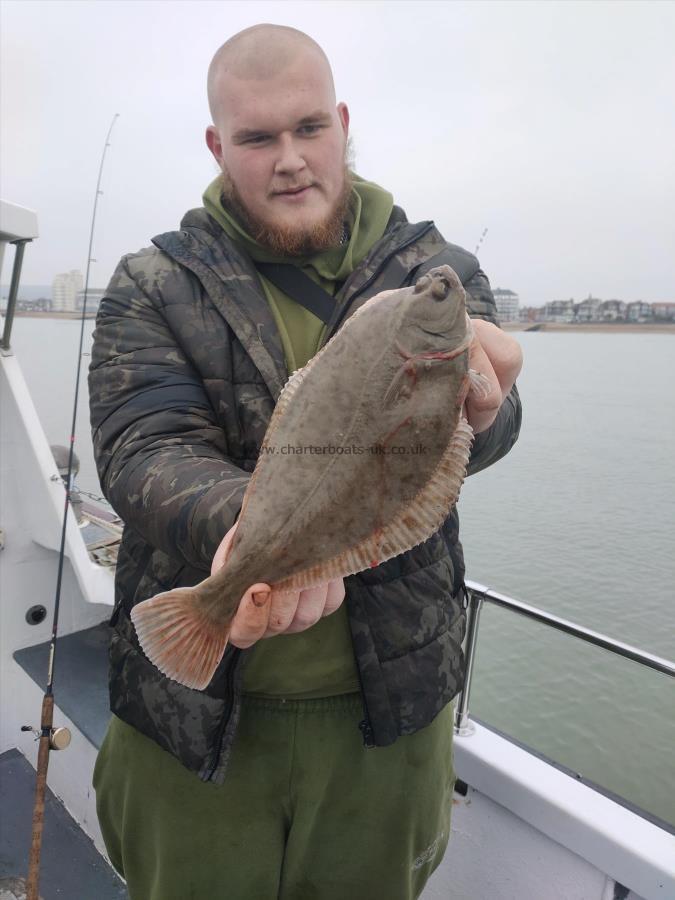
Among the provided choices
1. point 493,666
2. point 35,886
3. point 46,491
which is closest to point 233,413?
point 35,886

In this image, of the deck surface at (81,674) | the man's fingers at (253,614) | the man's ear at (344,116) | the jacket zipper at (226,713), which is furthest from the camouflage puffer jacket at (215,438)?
the deck surface at (81,674)

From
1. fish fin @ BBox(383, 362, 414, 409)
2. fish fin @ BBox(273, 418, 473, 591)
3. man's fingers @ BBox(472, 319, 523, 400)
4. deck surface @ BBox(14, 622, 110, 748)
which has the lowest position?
deck surface @ BBox(14, 622, 110, 748)

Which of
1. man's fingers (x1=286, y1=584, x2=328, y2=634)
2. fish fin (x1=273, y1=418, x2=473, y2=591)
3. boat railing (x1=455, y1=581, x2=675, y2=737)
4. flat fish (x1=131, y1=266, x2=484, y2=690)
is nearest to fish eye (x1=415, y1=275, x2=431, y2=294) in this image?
flat fish (x1=131, y1=266, x2=484, y2=690)

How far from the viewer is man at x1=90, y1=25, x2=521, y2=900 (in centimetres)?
200

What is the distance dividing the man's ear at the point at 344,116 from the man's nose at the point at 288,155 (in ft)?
1.21

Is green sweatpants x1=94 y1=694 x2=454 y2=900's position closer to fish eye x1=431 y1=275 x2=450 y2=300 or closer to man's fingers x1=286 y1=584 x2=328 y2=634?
A: man's fingers x1=286 y1=584 x2=328 y2=634

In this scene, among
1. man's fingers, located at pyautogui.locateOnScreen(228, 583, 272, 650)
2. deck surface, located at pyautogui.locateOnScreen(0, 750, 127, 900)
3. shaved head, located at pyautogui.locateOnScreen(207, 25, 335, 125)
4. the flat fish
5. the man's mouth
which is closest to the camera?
man's fingers, located at pyautogui.locateOnScreen(228, 583, 272, 650)

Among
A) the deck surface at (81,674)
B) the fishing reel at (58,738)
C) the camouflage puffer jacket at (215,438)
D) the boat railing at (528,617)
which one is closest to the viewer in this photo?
the camouflage puffer jacket at (215,438)

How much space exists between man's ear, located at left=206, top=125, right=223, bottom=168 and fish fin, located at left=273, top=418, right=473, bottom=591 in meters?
1.48

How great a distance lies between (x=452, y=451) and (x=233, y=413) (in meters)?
0.74

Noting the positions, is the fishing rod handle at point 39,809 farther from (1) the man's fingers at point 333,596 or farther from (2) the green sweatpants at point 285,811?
(1) the man's fingers at point 333,596

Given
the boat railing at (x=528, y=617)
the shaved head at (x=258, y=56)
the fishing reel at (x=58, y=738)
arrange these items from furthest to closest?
1. the fishing reel at (x=58, y=738)
2. the boat railing at (x=528, y=617)
3. the shaved head at (x=258, y=56)

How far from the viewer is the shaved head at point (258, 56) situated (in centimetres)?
215

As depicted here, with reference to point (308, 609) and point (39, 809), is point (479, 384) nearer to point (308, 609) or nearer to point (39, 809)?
point (308, 609)
